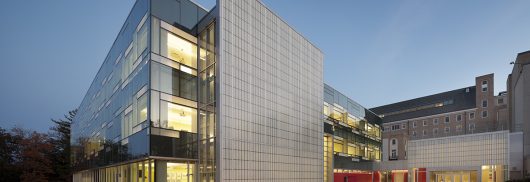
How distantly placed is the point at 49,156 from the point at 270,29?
46.4m

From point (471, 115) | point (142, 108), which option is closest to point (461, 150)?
point (142, 108)

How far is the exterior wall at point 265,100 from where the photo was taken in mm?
19906

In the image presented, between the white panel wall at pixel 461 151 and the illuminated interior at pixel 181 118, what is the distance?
102 feet

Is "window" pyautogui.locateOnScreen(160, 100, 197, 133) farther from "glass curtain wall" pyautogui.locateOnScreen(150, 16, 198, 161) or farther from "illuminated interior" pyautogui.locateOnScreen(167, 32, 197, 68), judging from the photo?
"illuminated interior" pyautogui.locateOnScreen(167, 32, 197, 68)

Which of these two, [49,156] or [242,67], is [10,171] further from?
[242,67]

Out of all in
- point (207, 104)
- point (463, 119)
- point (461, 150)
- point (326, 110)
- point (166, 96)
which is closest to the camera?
point (166, 96)

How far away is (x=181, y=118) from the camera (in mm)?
19781

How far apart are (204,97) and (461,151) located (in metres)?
31.1

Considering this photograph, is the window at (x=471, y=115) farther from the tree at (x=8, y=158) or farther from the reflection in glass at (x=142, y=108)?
the tree at (x=8, y=158)

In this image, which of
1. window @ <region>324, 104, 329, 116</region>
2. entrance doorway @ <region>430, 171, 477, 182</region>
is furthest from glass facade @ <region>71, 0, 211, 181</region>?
entrance doorway @ <region>430, 171, 477, 182</region>

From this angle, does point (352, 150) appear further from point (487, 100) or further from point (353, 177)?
point (487, 100)

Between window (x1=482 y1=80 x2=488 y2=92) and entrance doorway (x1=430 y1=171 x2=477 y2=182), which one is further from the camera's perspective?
window (x1=482 y1=80 x2=488 y2=92)

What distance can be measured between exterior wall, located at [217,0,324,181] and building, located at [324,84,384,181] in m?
10.5

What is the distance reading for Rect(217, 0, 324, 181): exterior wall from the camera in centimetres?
1991
